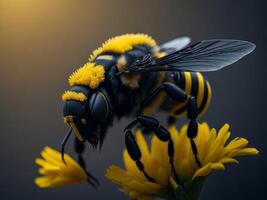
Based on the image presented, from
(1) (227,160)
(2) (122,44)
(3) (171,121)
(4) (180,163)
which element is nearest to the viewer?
(1) (227,160)

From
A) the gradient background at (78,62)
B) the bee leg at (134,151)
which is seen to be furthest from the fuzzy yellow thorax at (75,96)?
the gradient background at (78,62)

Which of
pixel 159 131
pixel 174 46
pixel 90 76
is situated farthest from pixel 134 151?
pixel 174 46

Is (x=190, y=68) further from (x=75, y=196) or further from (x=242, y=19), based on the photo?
(x=242, y=19)

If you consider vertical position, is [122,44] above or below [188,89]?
above

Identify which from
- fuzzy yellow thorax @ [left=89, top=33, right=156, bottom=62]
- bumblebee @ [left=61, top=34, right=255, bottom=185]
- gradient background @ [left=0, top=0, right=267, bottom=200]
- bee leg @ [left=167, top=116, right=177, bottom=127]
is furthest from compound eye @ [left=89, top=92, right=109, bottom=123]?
gradient background @ [left=0, top=0, right=267, bottom=200]

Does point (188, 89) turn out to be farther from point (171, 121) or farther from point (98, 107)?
point (98, 107)

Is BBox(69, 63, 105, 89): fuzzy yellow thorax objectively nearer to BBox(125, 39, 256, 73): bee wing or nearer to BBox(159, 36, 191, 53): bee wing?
BBox(125, 39, 256, 73): bee wing

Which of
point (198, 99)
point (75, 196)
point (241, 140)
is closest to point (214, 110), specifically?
point (75, 196)
